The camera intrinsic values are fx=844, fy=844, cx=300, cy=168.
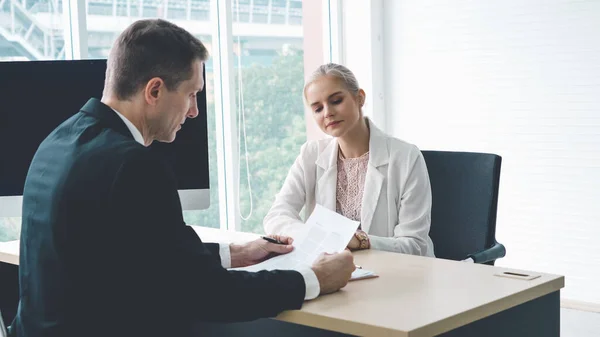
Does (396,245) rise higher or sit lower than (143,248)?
lower

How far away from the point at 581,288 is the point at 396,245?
87.8 inches

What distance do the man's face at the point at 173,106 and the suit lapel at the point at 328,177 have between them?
115 cm

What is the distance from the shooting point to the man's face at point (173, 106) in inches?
73.0

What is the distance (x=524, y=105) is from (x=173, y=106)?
3.23 metres

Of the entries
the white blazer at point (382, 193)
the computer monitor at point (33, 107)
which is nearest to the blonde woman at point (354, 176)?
the white blazer at point (382, 193)

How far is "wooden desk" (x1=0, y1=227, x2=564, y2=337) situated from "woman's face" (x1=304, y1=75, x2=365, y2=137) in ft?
2.32

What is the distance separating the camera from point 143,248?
166 centimetres

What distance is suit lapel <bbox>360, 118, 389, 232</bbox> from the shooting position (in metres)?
2.90

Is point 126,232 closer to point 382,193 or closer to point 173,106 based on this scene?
point 173,106

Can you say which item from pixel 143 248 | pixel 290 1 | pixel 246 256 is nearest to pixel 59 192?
pixel 143 248

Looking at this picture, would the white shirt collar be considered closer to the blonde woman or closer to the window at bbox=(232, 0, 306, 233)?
the blonde woman

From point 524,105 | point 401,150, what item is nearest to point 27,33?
point 401,150

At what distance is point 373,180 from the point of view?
292 cm

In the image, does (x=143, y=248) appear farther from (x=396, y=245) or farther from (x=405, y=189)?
(x=405, y=189)
